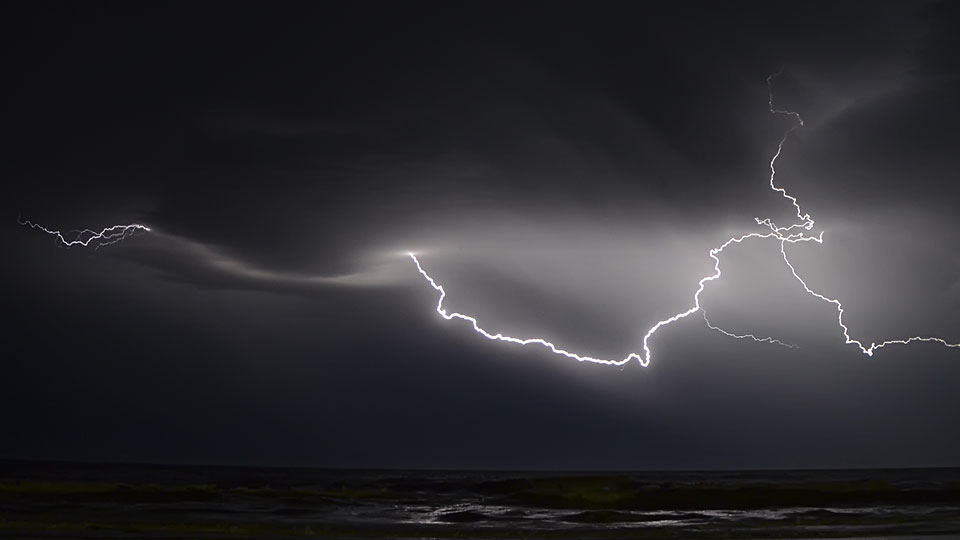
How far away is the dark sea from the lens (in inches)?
554

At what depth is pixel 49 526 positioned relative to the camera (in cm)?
1398

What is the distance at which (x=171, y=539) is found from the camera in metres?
11.9

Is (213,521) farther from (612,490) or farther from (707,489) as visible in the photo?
(707,489)

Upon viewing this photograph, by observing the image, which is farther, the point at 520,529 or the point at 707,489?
the point at 707,489

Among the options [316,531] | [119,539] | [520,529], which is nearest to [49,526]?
[119,539]

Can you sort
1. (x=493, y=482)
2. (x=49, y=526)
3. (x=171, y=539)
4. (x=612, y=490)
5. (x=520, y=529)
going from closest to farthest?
(x=171, y=539) < (x=49, y=526) < (x=520, y=529) < (x=612, y=490) < (x=493, y=482)

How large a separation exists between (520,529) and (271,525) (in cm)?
490

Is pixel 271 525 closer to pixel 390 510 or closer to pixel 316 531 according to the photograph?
pixel 316 531

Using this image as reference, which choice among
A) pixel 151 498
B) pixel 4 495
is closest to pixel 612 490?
pixel 151 498

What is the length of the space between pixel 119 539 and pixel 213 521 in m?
4.17

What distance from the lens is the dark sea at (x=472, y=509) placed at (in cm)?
1408

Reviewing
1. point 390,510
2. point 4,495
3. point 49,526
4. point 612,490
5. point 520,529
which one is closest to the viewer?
point 49,526

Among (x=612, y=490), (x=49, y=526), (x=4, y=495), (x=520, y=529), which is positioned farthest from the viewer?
(x=612, y=490)

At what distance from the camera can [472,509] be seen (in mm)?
21812
